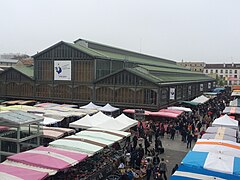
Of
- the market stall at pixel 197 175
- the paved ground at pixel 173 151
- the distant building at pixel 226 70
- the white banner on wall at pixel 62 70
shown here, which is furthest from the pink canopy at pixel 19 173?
the distant building at pixel 226 70

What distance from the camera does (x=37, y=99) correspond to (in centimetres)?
3256

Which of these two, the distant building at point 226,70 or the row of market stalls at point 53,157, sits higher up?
the distant building at point 226,70

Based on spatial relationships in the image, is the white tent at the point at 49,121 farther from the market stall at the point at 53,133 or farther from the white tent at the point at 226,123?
the white tent at the point at 226,123

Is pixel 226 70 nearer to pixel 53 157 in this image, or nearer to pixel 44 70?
pixel 44 70

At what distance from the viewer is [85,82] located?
30.2m

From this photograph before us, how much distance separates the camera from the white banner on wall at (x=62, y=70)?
30.8 m

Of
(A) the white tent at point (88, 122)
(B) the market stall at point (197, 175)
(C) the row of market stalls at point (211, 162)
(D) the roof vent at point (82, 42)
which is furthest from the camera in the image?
(D) the roof vent at point (82, 42)

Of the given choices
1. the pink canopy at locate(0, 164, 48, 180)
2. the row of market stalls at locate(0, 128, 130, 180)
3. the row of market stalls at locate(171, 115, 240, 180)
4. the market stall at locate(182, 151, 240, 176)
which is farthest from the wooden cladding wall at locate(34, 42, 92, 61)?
the pink canopy at locate(0, 164, 48, 180)

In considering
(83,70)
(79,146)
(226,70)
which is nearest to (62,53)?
(83,70)

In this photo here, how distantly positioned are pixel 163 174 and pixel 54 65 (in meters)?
22.2

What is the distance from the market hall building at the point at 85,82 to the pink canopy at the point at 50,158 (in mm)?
16516

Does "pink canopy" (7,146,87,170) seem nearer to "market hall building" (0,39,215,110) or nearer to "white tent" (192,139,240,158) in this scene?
"white tent" (192,139,240,158)

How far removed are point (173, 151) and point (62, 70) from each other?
17767 millimetres

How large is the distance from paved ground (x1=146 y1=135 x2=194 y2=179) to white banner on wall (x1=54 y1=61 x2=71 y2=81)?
14401 mm
